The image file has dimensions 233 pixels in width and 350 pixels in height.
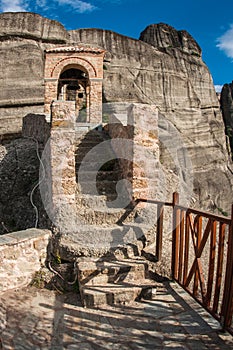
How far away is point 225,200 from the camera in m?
22.7

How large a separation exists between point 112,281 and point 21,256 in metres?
1.41

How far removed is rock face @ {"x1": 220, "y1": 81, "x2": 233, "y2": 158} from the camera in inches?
1159

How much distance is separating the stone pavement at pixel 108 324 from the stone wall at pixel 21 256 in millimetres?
229

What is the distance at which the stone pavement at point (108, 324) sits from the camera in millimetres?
3238

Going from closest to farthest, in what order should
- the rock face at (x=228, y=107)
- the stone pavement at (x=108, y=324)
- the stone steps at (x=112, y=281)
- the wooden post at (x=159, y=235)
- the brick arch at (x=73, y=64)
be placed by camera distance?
the stone pavement at (x=108, y=324)
the stone steps at (x=112, y=281)
the wooden post at (x=159, y=235)
the brick arch at (x=73, y=64)
the rock face at (x=228, y=107)

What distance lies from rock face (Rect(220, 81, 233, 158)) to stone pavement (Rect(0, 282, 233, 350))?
Result: 89.4 feet

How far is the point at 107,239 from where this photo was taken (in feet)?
16.4

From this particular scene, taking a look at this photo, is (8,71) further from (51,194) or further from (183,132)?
(51,194)

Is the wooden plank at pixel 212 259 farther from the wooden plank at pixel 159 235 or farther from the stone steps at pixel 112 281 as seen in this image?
the wooden plank at pixel 159 235

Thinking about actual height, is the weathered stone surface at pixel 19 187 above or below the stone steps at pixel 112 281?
→ above

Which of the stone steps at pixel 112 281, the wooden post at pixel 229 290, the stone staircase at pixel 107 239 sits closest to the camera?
the wooden post at pixel 229 290

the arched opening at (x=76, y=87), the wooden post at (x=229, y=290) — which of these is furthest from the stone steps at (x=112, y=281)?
the arched opening at (x=76, y=87)

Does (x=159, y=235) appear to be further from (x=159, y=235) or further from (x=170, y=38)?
(x=170, y=38)

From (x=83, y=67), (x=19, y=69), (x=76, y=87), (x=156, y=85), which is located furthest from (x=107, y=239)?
(x=156, y=85)
